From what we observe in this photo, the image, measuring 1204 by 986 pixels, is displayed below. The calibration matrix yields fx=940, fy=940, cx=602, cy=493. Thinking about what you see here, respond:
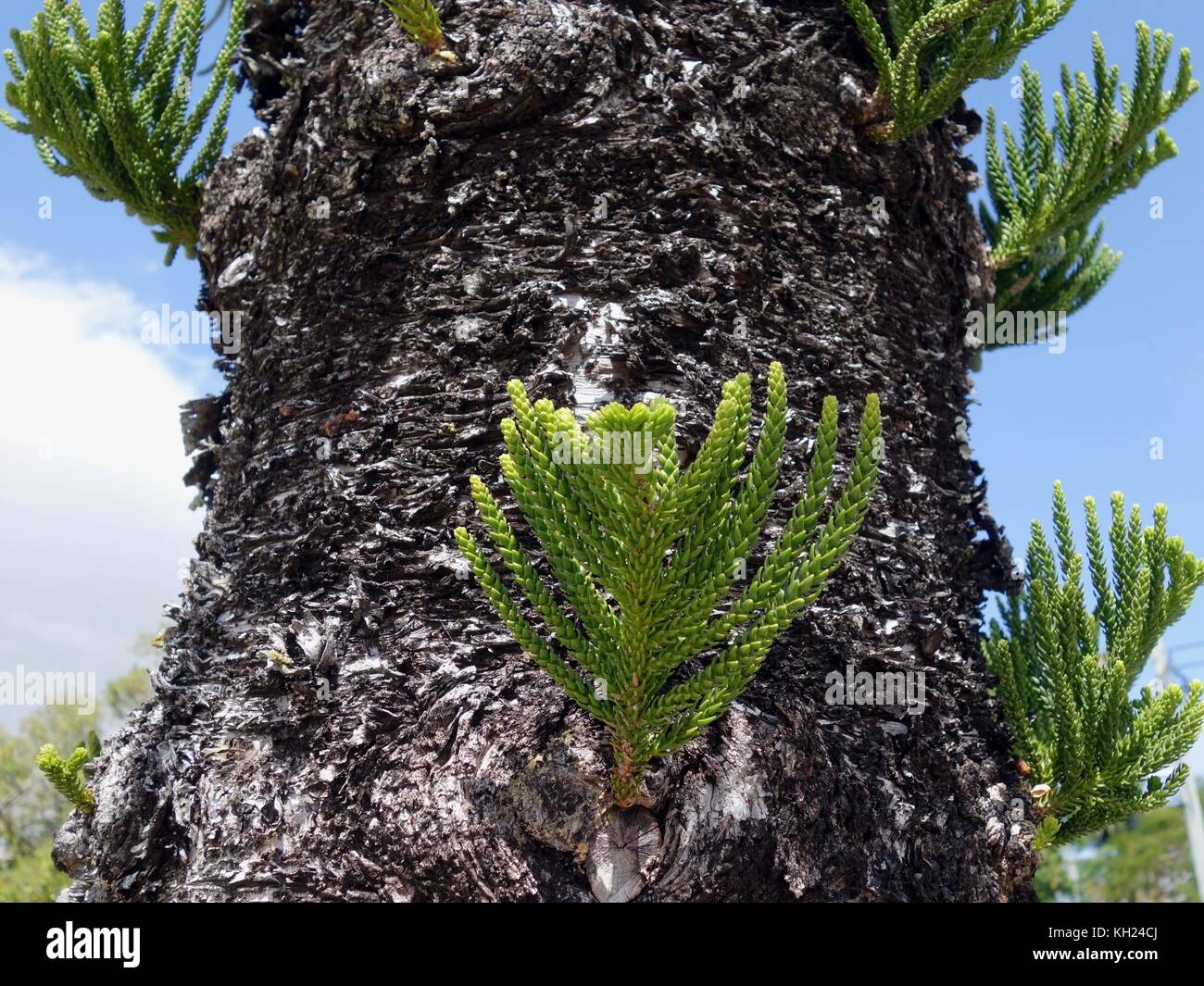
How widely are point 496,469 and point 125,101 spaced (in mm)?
1867

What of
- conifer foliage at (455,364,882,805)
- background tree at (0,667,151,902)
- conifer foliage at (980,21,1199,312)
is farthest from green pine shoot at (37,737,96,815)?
background tree at (0,667,151,902)

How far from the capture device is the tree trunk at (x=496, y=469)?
1.58 meters

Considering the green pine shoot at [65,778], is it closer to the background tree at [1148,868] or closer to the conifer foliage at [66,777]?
the conifer foliage at [66,777]

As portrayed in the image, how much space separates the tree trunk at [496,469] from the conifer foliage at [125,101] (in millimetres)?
724

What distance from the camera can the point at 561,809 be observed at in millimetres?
1534

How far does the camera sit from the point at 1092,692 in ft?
7.22

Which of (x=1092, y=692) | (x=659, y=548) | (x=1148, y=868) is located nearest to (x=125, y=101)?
(x=659, y=548)

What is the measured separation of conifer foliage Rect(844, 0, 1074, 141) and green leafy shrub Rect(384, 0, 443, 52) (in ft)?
3.13

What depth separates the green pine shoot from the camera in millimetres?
1879

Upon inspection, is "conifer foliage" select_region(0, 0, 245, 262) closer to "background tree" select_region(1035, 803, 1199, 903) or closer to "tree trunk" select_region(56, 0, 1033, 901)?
"tree trunk" select_region(56, 0, 1033, 901)

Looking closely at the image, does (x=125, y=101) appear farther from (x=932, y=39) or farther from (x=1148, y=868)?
(x=1148, y=868)

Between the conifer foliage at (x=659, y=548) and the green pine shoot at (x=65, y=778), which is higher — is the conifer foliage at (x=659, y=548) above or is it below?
above

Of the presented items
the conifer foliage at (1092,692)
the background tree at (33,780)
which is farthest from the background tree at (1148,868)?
the conifer foliage at (1092,692)
